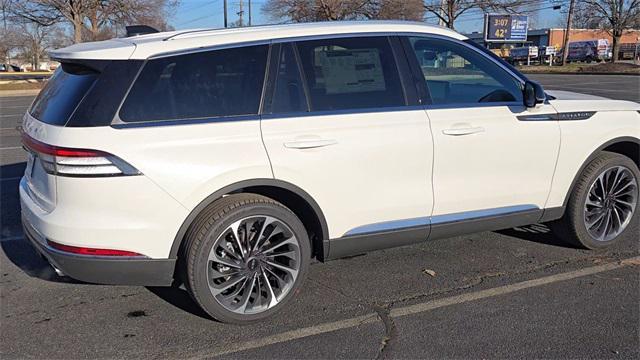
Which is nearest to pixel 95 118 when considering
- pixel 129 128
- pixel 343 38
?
pixel 129 128

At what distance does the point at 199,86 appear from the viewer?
3.30m

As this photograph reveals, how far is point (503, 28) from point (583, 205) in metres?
39.8

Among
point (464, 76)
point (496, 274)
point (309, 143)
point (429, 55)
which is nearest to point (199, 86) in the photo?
point (309, 143)

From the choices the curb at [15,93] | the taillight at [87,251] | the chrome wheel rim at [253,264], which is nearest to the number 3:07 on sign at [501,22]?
the curb at [15,93]

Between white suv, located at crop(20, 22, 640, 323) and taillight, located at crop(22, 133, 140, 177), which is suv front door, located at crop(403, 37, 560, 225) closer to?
white suv, located at crop(20, 22, 640, 323)

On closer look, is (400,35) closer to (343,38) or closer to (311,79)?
(343,38)

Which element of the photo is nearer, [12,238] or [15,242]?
[15,242]

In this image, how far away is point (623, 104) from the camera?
180 inches

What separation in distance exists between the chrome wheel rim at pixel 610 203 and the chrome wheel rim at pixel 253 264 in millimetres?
2583

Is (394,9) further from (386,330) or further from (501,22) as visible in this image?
(386,330)

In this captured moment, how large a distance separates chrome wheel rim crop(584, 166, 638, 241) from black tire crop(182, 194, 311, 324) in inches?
101

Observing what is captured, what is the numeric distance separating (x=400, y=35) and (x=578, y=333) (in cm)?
223

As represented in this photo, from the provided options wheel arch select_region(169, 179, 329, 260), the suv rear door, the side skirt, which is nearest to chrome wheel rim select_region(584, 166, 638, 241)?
the side skirt

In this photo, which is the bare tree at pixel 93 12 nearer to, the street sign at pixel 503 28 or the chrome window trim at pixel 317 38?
the street sign at pixel 503 28
